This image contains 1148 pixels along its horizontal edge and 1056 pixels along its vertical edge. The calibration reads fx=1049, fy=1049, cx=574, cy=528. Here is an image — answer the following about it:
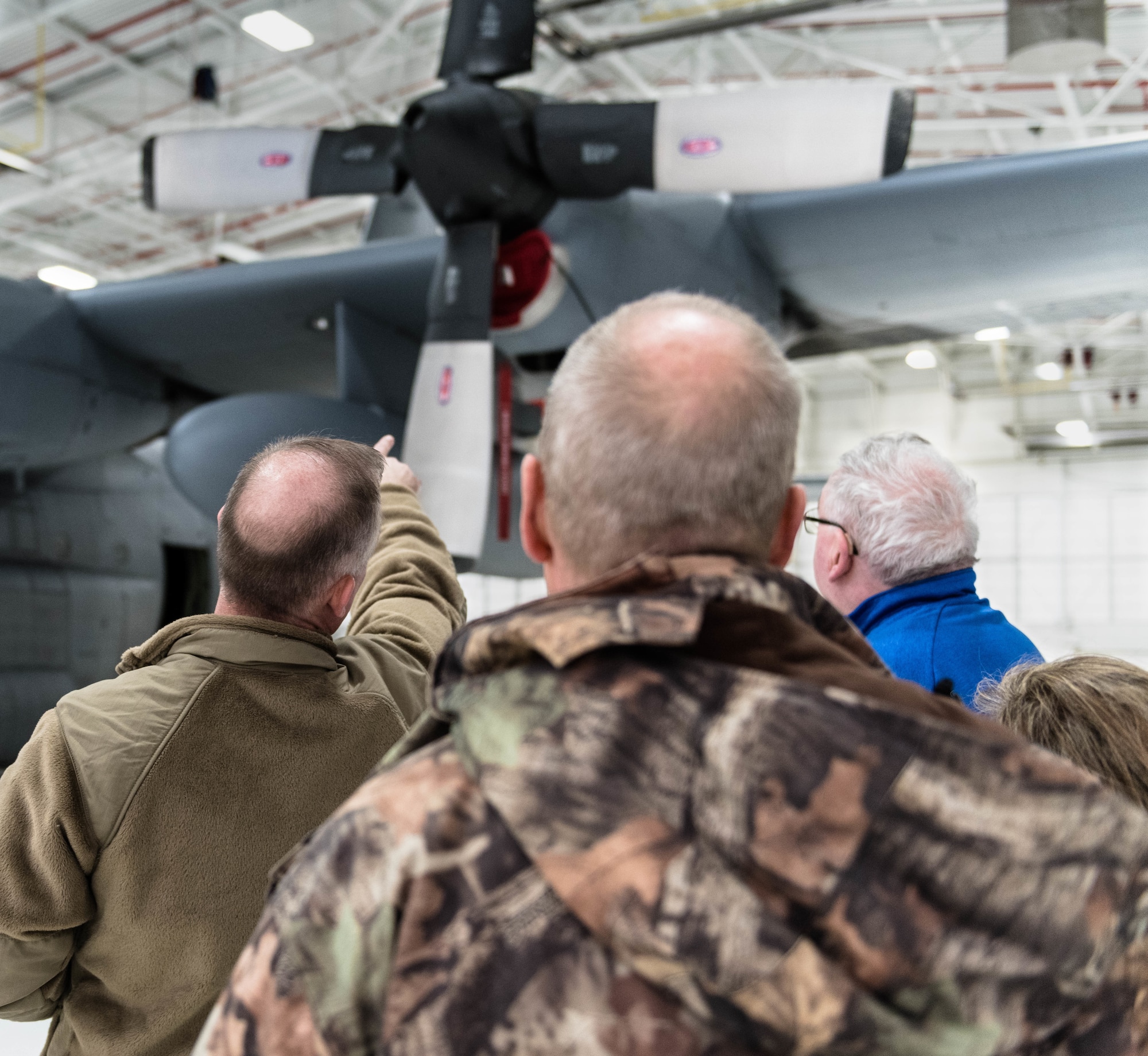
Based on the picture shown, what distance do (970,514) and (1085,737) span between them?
3.44ft

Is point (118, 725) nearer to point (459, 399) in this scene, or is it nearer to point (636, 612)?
point (636, 612)

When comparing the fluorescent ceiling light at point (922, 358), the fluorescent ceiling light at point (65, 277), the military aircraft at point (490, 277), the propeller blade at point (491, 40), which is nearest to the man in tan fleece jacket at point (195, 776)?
the military aircraft at point (490, 277)

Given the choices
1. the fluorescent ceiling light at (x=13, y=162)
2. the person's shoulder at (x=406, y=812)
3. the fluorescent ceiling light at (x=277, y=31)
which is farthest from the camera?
the fluorescent ceiling light at (x=277, y=31)

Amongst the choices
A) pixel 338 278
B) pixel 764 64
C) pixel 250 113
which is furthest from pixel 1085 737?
pixel 250 113

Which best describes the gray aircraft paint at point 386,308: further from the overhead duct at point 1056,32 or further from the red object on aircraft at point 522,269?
the overhead duct at point 1056,32

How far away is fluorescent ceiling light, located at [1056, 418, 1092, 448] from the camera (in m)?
25.2

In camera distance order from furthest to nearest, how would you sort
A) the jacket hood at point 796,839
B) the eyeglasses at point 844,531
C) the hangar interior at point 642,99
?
the hangar interior at point 642,99 → the eyeglasses at point 844,531 → the jacket hood at point 796,839

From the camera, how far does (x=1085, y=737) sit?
1481 millimetres

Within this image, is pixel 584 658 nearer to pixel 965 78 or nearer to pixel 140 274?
pixel 965 78

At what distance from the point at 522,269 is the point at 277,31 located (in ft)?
27.8

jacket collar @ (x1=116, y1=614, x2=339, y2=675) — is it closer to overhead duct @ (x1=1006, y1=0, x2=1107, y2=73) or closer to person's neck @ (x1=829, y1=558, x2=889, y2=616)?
person's neck @ (x1=829, y1=558, x2=889, y2=616)

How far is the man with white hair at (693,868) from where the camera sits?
0.78 meters

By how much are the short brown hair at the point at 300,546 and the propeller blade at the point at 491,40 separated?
5226mm

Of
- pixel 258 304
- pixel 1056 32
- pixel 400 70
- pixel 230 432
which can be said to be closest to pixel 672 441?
pixel 230 432
